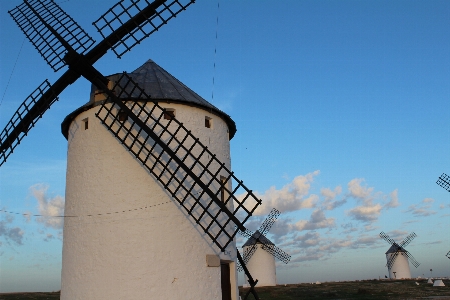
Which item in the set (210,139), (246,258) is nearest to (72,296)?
(210,139)

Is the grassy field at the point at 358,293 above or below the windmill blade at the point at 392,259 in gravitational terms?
below

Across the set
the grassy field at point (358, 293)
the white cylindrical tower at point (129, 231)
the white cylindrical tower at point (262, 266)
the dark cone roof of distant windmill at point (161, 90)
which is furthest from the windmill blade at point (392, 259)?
the white cylindrical tower at point (129, 231)

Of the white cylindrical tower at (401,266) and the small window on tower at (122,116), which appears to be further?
the white cylindrical tower at (401,266)

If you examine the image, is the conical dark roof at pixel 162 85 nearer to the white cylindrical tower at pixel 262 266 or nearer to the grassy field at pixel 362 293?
the grassy field at pixel 362 293

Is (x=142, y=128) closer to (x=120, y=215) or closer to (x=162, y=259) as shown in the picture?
(x=120, y=215)

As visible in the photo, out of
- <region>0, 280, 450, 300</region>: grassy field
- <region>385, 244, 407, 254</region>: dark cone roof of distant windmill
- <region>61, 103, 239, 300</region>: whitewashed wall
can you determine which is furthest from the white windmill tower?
<region>385, 244, 407, 254</region>: dark cone roof of distant windmill

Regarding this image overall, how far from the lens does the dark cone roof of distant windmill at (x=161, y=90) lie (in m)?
10.6

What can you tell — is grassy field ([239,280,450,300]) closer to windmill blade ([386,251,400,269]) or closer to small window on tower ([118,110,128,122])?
windmill blade ([386,251,400,269])

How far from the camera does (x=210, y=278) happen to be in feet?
32.4

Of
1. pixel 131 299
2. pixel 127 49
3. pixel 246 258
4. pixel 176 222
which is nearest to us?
pixel 131 299

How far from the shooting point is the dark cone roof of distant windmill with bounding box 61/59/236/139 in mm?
10609

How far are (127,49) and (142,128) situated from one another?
2.26 metres

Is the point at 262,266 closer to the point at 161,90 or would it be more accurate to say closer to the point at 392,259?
the point at 392,259

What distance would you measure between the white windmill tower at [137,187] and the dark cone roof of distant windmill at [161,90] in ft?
0.13
